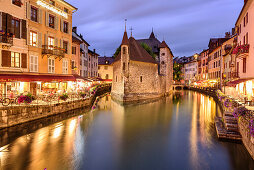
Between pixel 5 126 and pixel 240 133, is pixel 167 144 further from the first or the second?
pixel 5 126

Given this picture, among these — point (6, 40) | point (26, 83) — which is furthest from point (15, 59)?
point (26, 83)

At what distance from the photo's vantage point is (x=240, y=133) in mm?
10055

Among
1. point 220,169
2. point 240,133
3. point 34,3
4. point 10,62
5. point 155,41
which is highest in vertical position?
point 155,41

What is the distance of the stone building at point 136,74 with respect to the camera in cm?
2684

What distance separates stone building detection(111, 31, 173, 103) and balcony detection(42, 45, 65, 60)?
9904 mm

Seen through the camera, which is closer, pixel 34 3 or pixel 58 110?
pixel 58 110

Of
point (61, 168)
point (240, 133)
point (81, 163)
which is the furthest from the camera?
point (240, 133)

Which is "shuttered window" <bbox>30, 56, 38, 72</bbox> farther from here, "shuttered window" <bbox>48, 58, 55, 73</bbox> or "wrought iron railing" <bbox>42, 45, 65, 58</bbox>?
"shuttered window" <bbox>48, 58, 55, 73</bbox>

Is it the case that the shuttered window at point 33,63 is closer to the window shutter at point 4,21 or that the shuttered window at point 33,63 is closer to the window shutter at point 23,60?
the window shutter at point 23,60

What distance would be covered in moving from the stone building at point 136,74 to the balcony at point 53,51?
9.90 m

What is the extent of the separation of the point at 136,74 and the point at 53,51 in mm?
14295

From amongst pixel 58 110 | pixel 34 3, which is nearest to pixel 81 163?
pixel 58 110

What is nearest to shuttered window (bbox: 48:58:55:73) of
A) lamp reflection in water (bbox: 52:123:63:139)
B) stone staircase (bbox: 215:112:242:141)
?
lamp reflection in water (bbox: 52:123:63:139)

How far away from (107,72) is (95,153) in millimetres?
51057
